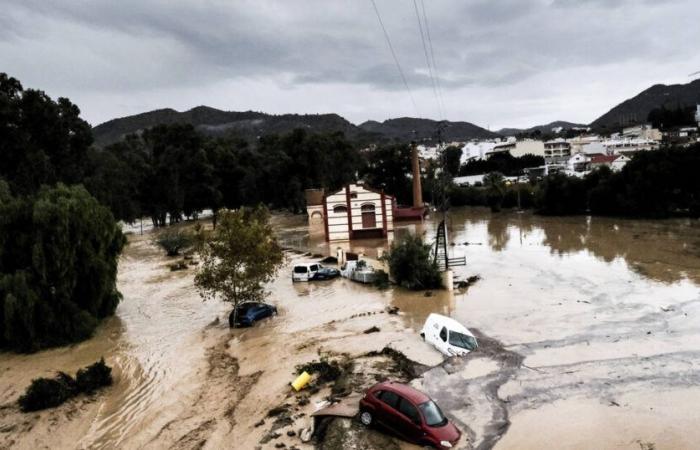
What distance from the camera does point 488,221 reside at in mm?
70000

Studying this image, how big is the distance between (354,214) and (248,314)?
32871 millimetres

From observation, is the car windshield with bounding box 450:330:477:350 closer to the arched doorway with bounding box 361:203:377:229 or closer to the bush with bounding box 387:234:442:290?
the bush with bounding box 387:234:442:290

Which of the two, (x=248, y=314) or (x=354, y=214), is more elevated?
(x=354, y=214)

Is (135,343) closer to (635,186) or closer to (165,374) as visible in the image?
(165,374)

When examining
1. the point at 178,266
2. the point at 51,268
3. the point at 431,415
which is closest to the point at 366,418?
the point at 431,415

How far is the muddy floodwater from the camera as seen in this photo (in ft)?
42.5

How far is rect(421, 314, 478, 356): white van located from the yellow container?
5033 mm

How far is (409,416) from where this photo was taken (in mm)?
11555

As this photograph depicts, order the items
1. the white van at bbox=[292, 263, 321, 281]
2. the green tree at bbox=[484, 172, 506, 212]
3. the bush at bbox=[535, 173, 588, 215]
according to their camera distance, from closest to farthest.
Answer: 1. the white van at bbox=[292, 263, 321, 281]
2. the bush at bbox=[535, 173, 588, 215]
3. the green tree at bbox=[484, 172, 506, 212]

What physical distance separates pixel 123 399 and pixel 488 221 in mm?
A: 59742

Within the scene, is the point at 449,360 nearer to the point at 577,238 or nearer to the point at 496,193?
the point at 577,238

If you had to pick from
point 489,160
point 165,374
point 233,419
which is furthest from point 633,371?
point 489,160

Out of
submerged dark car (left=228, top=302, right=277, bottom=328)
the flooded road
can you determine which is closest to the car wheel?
the flooded road

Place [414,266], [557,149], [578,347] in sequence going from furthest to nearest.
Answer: [557,149] < [414,266] < [578,347]
